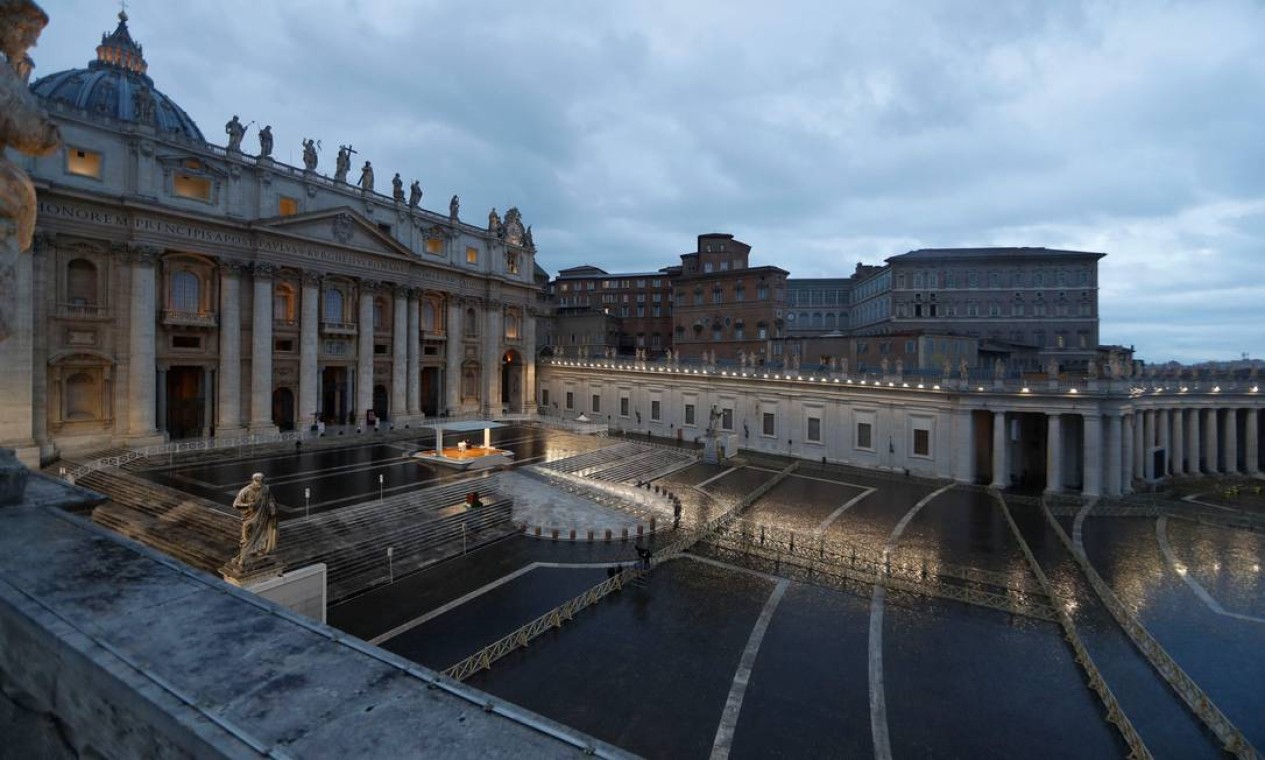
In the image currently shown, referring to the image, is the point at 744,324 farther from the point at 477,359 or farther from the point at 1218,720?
the point at 1218,720

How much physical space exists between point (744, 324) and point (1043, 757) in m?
55.6

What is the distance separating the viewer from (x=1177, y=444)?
44.9m

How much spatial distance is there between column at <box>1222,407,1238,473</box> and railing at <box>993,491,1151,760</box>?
122 ft

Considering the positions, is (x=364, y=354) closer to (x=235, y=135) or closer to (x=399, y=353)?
(x=399, y=353)

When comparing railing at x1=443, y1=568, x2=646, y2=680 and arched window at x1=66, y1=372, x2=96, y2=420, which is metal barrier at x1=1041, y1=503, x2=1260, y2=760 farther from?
arched window at x1=66, y1=372, x2=96, y2=420

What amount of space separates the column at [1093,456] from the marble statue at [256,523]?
4315 centimetres

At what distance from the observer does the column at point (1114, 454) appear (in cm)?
3659

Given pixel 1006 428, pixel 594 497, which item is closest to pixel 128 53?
pixel 594 497

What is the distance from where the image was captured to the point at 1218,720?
44.8ft

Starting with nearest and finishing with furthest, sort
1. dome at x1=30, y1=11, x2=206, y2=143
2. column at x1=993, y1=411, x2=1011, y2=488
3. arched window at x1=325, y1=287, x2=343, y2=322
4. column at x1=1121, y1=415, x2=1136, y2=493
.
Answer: column at x1=1121, y1=415, x2=1136, y2=493, column at x1=993, y1=411, x2=1011, y2=488, arched window at x1=325, y1=287, x2=343, y2=322, dome at x1=30, y1=11, x2=206, y2=143

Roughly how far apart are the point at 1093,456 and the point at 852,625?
28.5 meters

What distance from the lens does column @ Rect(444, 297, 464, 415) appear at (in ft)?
184

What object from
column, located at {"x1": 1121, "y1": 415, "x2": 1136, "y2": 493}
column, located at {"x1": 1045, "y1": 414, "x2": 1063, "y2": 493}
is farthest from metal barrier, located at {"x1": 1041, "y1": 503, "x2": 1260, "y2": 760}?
column, located at {"x1": 1121, "y1": 415, "x2": 1136, "y2": 493}

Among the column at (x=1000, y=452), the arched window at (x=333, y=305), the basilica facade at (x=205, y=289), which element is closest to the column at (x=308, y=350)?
the basilica facade at (x=205, y=289)
